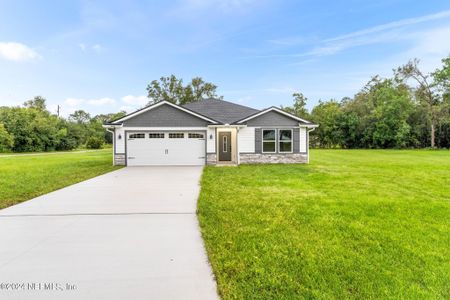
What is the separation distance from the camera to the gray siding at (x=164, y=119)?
14170mm

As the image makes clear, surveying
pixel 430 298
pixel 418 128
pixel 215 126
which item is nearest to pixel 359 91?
pixel 418 128

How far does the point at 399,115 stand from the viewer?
3152 cm

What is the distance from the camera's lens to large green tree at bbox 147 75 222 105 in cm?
3878

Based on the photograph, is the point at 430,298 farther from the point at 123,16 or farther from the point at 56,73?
the point at 56,73

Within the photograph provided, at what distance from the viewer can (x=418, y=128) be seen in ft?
105

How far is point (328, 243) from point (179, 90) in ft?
125

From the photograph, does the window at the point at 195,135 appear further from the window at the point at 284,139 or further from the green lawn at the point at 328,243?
the green lawn at the point at 328,243

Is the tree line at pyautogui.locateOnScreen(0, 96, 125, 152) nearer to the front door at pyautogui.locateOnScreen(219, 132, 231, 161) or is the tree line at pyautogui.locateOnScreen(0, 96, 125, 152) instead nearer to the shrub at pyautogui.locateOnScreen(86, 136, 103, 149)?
the shrub at pyautogui.locateOnScreen(86, 136, 103, 149)

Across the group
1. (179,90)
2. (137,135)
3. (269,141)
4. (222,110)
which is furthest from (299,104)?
(137,135)

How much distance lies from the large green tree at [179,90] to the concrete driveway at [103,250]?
3396 cm

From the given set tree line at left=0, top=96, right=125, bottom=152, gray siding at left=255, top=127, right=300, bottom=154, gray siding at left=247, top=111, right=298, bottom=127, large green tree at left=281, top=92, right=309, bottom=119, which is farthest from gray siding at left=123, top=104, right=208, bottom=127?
large green tree at left=281, top=92, right=309, bottom=119

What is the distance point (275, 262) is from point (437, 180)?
30.8ft

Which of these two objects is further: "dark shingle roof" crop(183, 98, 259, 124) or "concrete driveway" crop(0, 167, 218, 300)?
"dark shingle roof" crop(183, 98, 259, 124)

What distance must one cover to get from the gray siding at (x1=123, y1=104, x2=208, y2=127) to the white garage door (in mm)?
518
